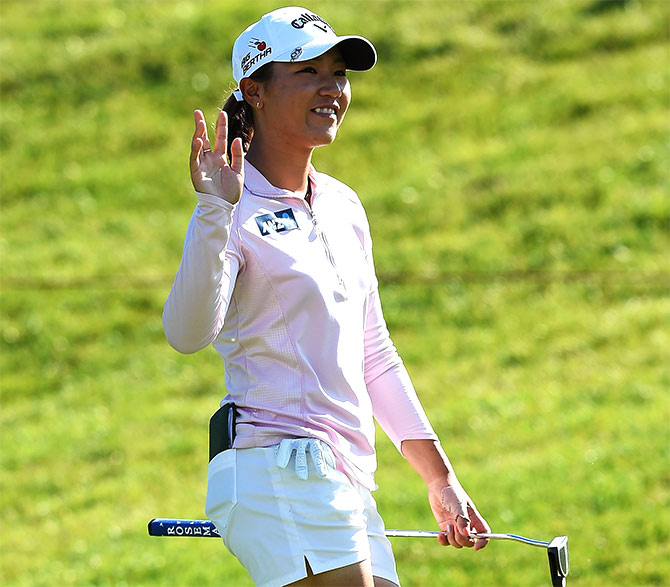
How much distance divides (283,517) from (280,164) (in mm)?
900

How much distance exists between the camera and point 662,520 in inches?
294

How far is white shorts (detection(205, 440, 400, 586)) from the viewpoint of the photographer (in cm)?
297

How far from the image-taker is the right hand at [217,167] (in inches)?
112

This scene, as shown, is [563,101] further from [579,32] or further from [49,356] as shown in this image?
[49,356]

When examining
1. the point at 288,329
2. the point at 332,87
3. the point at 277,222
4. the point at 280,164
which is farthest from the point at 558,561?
the point at 332,87

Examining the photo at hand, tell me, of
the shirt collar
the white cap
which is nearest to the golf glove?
the shirt collar

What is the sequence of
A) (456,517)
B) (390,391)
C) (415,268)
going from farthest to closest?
(415,268) → (390,391) → (456,517)

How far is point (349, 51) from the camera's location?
132 inches

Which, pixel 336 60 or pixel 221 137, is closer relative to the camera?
pixel 221 137

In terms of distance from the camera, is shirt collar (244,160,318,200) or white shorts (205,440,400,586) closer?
white shorts (205,440,400,586)

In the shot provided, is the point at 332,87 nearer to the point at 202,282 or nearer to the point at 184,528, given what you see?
the point at 202,282

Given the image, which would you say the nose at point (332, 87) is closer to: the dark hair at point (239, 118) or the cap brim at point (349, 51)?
the cap brim at point (349, 51)

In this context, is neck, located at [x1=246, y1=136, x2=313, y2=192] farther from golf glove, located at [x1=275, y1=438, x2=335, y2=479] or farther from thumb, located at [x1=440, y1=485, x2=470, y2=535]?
thumb, located at [x1=440, y1=485, x2=470, y2=535]

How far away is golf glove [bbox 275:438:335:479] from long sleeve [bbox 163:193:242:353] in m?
0.32
